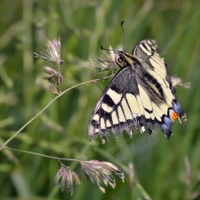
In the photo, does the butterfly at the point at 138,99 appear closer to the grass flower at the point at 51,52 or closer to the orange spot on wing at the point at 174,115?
the orange spot on wing at the point at 174,115

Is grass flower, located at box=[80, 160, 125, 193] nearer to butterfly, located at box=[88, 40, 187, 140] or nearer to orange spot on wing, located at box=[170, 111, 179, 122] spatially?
butterfly, located at box=[88, 40, 187, 140]

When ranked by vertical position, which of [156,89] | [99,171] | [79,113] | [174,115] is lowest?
[99,171]

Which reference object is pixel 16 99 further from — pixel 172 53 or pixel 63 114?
pixel 172 53

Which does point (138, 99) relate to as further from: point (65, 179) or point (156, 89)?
point (65, 179)

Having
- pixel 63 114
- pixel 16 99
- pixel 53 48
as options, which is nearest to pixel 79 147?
pixel 63 114

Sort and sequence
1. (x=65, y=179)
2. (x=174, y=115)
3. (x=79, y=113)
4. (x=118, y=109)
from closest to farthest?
(x=65, y=179)
(x=118, y=109)
(x=174, y=115)
(x=79, y=113)

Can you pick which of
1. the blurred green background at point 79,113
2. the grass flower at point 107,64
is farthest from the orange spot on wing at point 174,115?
the blurred green background at point 79,113

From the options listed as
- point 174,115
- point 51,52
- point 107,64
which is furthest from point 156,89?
point 51,52

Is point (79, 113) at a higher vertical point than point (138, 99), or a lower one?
higher
